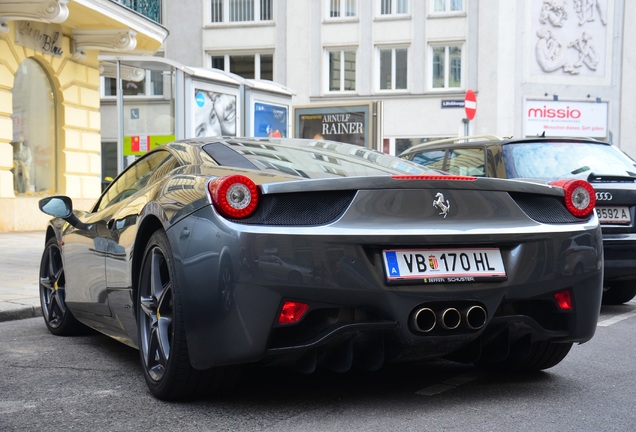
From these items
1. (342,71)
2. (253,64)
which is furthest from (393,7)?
(253,64)

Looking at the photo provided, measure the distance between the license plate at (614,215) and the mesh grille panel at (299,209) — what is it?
14.2 ft

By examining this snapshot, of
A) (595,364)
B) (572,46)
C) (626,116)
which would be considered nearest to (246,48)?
(572,46)

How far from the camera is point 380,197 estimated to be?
391cm

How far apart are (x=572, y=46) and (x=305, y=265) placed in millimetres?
34346

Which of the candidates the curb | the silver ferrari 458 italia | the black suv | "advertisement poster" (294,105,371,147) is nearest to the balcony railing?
"advertisement poster" (294,105,371,147)

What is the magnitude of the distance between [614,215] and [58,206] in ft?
14.5

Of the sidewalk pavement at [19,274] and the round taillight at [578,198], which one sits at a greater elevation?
the round taillight at [578,198]

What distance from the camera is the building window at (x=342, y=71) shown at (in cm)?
3491

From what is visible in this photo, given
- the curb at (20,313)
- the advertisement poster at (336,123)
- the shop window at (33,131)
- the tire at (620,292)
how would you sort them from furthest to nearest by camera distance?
the advertisement poster at (336,123) → the shop window at (33,131) → the tire at (620,292) → the curb at (20,313)

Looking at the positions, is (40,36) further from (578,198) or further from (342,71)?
(342,71)

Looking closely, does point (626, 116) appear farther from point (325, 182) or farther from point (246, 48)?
point (325, 182)

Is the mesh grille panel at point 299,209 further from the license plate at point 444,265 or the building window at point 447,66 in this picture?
the building window at point 447,66

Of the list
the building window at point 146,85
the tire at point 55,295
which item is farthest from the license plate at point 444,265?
the building window at point 146,85

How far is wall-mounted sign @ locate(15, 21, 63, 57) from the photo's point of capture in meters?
17.8
